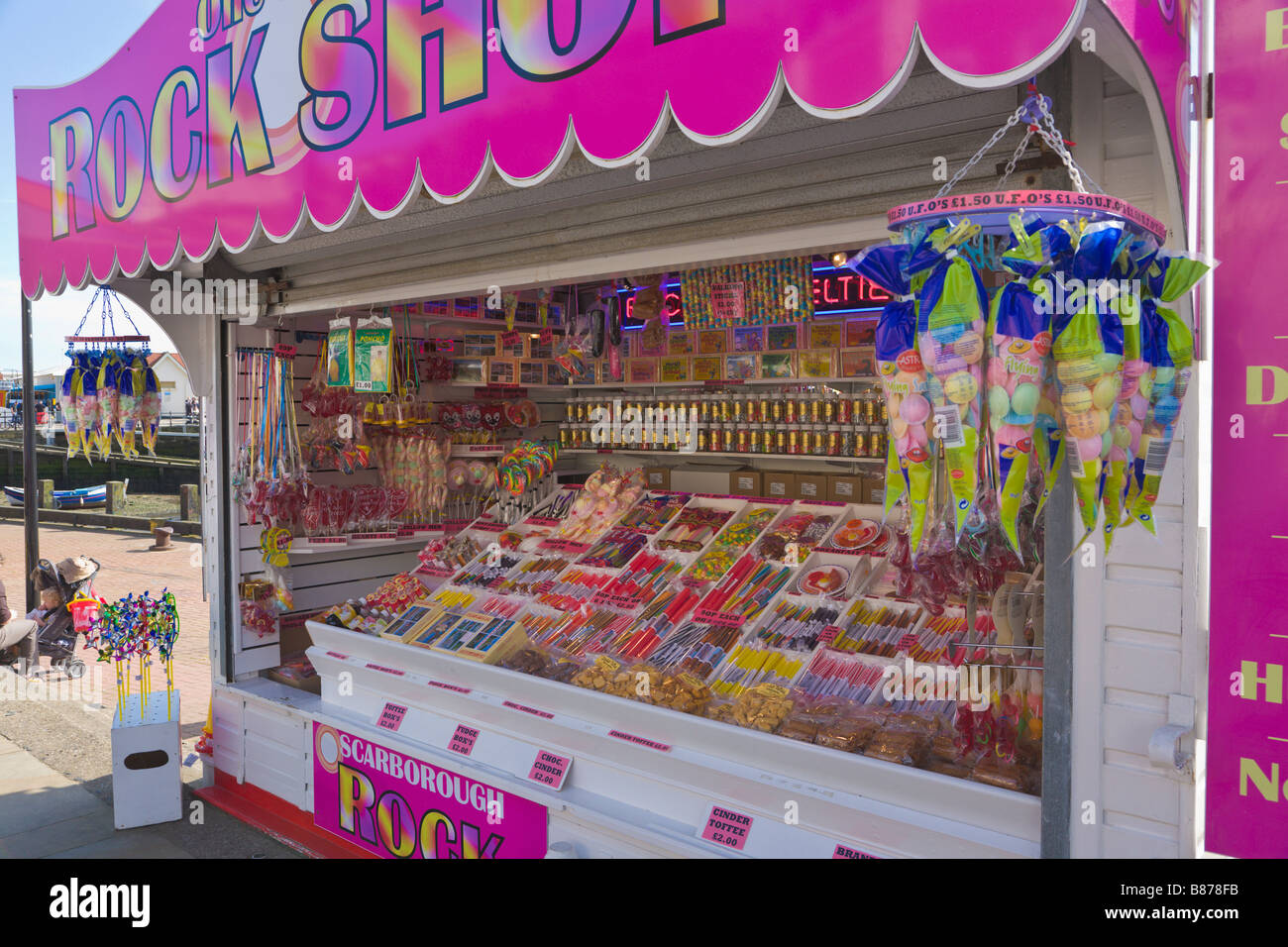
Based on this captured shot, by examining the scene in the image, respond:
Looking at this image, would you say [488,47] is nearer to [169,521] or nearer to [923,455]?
[923,455]

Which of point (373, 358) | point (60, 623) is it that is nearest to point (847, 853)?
point (373, 358)

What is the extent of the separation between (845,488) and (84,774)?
556 cm

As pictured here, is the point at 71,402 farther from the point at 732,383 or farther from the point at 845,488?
the point at 845,488

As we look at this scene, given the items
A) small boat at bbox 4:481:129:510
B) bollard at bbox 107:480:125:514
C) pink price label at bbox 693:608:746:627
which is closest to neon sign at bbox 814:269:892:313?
pink price label at bbox 693:608:746:627

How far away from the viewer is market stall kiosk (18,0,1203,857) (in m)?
2.47

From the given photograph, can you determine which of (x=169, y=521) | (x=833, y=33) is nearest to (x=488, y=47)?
(x=833, y=33)

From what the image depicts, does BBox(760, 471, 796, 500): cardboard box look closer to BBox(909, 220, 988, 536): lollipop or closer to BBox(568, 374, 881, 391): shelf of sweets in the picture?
BBox(568, 374, 881, 391): shelf of sweets

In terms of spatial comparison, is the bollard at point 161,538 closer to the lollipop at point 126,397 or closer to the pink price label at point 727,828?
the lollipop at point 126,397

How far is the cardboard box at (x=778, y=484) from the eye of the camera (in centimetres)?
537

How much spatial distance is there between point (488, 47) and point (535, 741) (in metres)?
2.95

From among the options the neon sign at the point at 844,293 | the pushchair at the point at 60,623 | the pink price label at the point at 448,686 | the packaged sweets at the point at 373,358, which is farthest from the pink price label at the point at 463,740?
the pushchair at the point at 60,623

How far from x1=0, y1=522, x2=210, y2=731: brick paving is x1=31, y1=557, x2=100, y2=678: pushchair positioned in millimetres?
152

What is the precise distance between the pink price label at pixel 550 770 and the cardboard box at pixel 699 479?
218 centimetres

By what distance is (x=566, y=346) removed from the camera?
6.38 meters
